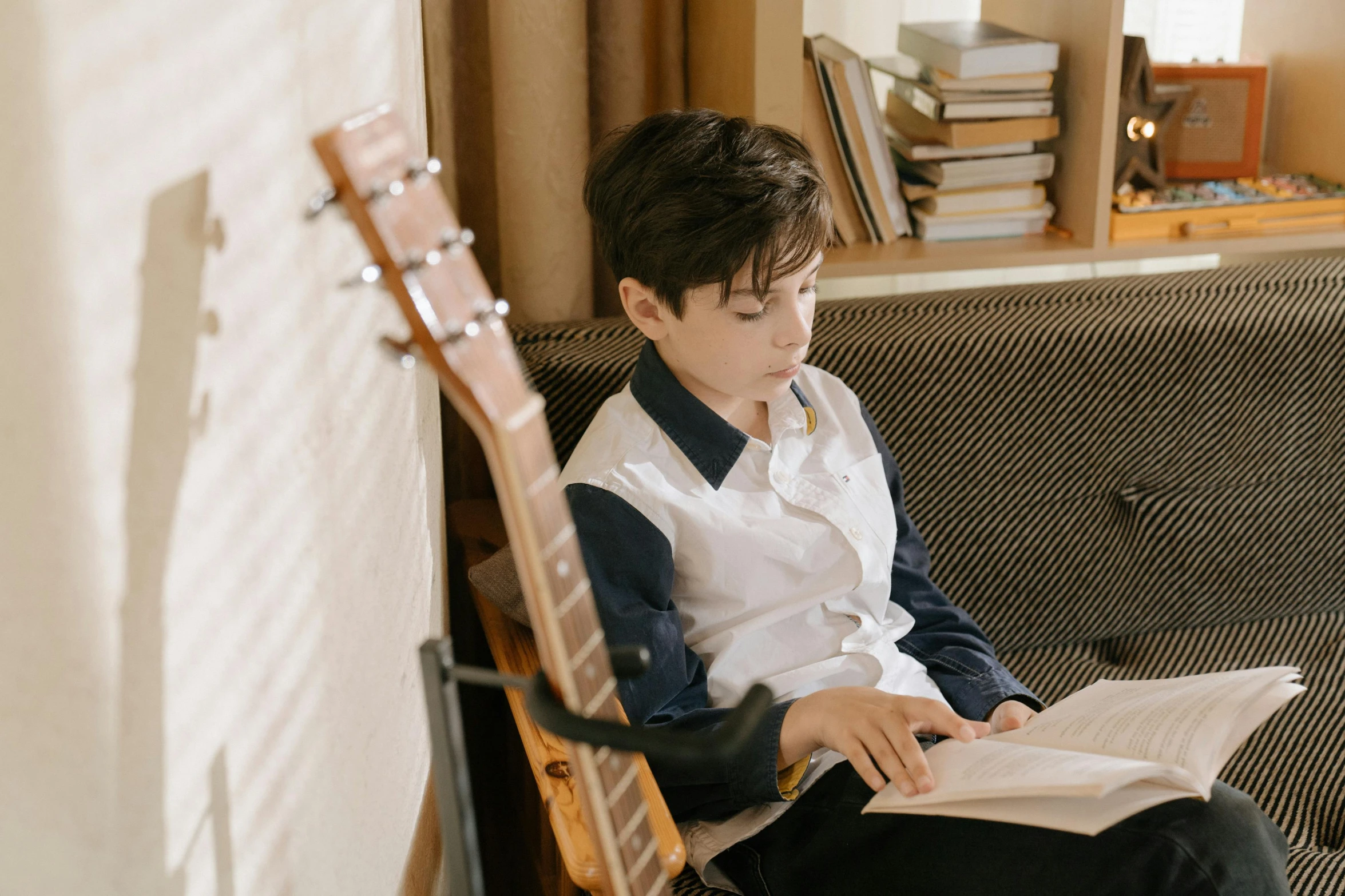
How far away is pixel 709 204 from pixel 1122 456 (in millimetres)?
807

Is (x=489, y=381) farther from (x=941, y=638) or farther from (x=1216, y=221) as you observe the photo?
(x=1216, y=221)

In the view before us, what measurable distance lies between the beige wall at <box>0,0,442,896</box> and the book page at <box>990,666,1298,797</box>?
55 cm

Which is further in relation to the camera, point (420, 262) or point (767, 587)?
point (767, 587)

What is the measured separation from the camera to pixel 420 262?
1.86 ft

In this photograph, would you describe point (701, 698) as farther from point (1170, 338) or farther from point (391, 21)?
point (1170, 338)

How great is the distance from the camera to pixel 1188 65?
74.3 inches

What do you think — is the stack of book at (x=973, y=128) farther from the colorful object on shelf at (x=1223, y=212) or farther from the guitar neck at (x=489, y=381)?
the guitar neck at (x=489, y=381)

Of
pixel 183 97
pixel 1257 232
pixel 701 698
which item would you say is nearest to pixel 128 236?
pixel 183 97

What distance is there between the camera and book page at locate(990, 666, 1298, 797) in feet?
2.85

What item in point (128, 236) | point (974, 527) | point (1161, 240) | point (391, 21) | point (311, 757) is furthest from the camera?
point (1161, 240)

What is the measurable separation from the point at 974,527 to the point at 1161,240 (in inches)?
22.2

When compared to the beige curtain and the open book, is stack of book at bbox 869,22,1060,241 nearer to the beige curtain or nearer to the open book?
the beige curtain

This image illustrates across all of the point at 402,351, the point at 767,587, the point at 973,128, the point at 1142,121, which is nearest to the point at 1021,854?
the point at 767,587

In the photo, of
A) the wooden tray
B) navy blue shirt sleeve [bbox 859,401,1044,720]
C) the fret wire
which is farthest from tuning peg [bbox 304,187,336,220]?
the wooden tray
